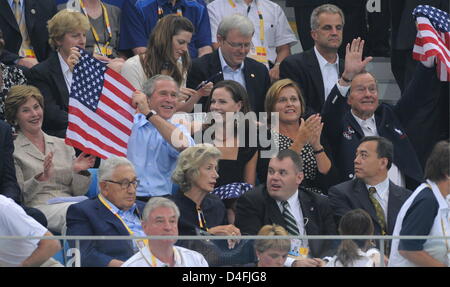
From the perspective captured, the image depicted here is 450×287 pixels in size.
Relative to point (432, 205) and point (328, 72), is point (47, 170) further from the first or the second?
point (432, 205)

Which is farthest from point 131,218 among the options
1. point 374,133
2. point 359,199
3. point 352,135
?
point 374,133

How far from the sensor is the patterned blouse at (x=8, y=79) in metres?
9.38

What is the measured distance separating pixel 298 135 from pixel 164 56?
1270 mm

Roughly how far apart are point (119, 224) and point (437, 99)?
3.20 metres

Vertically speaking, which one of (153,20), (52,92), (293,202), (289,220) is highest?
(153,20)

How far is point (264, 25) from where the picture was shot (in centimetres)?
1104

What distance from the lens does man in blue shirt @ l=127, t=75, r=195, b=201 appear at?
29.6ft

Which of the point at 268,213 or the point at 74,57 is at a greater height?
the point at 74,57

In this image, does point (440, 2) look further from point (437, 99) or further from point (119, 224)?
point (119, 224)

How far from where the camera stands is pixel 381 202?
8.87 metres

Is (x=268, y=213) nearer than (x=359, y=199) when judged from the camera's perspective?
Yes

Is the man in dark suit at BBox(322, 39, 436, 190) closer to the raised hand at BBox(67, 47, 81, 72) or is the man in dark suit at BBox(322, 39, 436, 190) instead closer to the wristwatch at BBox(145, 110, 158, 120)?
the wristwatch at BBox(145, 110, 158, 120)

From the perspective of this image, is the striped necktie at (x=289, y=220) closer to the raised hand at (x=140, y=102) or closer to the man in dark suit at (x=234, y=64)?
the raised hand at (x=140, y=102)
